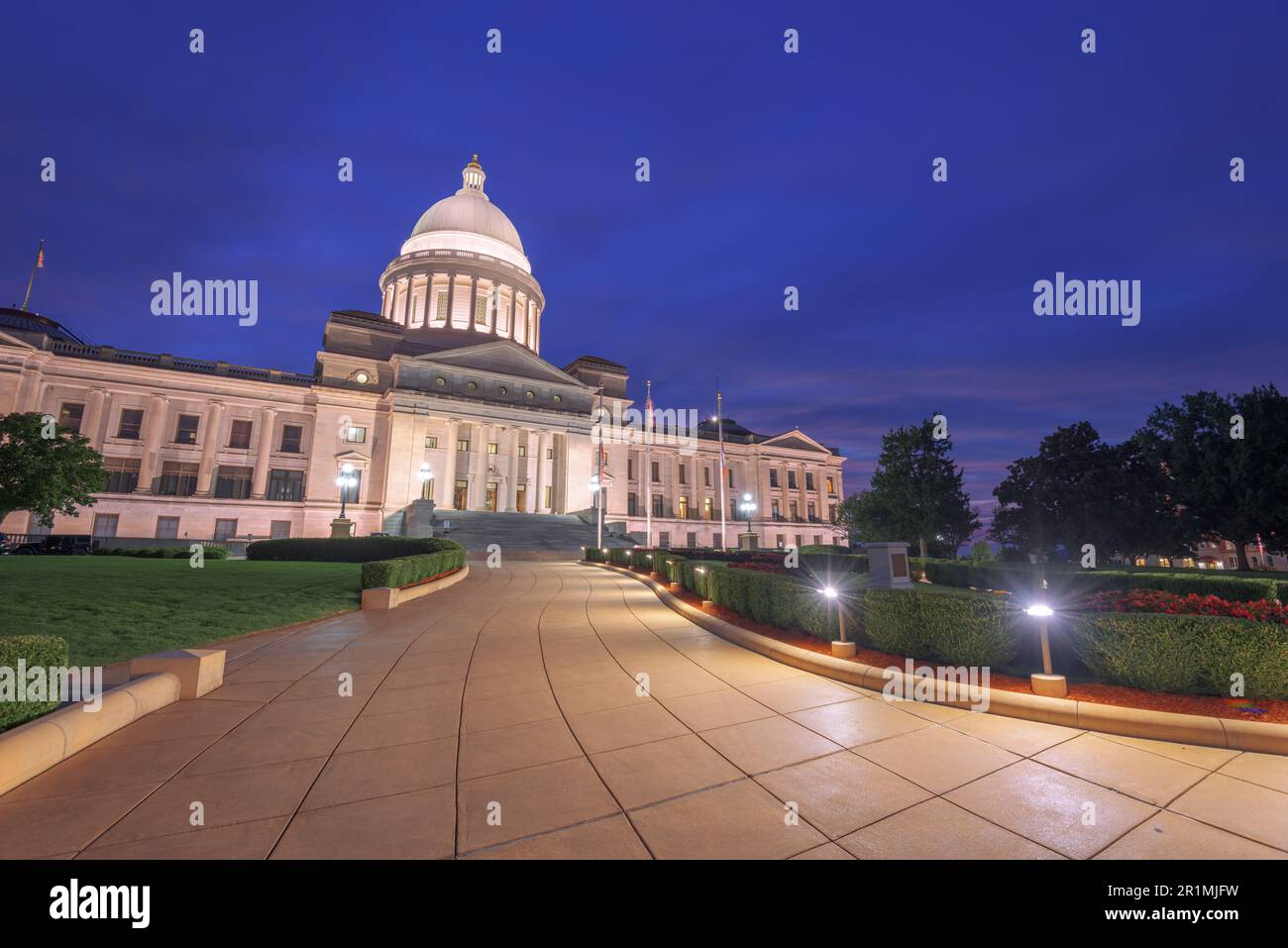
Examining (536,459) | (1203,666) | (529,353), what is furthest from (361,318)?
(1203,666)

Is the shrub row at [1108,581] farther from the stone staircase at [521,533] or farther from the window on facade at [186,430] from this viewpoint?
the window on facade at [186,430]

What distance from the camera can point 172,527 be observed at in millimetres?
43562

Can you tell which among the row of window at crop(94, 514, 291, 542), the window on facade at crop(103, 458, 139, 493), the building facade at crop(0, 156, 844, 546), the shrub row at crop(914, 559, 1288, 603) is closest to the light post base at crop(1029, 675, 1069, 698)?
the shrub row at crop(914, 559, 1288, 603)

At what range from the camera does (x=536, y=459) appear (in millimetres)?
54375

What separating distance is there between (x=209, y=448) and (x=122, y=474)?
6205 mm

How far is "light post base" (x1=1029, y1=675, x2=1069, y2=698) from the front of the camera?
6.41 m

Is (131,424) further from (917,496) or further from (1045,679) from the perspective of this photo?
(917,496)

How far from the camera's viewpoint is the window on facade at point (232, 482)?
151 ft

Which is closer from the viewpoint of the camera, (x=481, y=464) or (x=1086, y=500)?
(x=1086, y=500)

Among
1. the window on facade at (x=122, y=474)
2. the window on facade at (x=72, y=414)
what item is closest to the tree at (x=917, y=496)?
the window on facade at (x=122, y=474)

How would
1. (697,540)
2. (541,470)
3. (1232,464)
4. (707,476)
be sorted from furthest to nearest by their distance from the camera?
1. (707,476)
2. (697,540)
3. (541,470)
4. (1232,464)

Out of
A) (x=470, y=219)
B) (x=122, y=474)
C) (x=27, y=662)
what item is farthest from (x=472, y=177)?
(x=27, y=662)

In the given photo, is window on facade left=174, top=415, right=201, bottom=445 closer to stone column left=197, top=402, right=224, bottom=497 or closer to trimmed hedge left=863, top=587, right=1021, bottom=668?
stone column left=197, top=402, right=224, bottom=497
